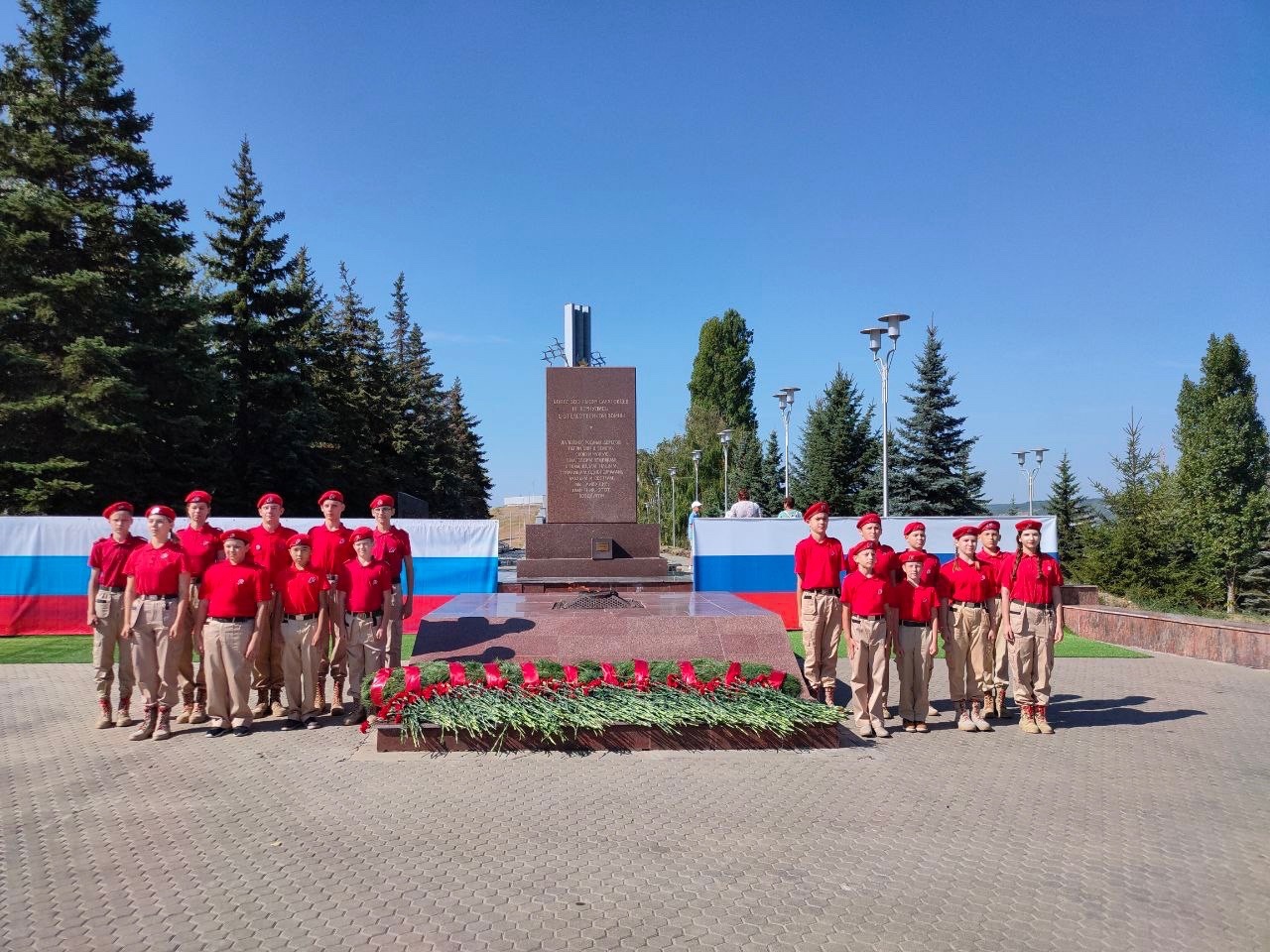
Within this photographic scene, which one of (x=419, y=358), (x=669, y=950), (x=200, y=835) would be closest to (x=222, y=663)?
(x=200, y=835)

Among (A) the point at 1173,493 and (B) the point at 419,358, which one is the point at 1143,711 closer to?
(A) the point at 1173,493

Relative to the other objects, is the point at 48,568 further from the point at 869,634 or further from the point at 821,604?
the point at 869,634

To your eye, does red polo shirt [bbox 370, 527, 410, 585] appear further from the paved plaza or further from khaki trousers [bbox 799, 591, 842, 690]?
khaki trousers [bbox 799, 591, 842, 690]

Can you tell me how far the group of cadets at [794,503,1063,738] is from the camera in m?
6.85

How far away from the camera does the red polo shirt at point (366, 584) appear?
22.9 feet

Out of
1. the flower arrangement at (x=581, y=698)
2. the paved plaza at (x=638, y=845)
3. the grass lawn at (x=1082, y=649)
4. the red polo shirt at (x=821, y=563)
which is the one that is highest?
the red polo shirt at (x=821, y=563)

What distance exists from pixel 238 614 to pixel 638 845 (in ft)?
12.8

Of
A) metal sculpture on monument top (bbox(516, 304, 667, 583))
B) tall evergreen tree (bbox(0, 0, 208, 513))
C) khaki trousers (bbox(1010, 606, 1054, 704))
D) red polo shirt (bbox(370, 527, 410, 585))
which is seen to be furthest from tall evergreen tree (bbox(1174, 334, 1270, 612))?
tall evergreen tree (bbox(0, 0, 208, 513))

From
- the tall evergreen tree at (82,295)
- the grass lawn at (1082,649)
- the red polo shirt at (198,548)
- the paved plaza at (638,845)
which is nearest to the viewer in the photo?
the paved plaza at (638,845)

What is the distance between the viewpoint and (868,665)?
22.5 feet

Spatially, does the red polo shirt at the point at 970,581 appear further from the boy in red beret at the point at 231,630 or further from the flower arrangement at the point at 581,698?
the boy in red beret at the point at 231,630

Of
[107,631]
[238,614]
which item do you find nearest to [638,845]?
[238,614]

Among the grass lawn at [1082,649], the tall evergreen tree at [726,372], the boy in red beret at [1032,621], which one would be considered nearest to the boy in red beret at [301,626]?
the boy in red beret at [1032,621]

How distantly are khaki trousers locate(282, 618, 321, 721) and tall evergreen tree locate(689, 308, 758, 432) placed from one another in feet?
152
